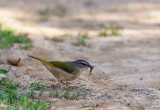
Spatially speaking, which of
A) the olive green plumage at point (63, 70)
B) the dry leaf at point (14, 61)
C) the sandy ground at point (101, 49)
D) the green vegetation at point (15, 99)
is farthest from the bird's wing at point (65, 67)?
the dry leaf at point (14, 61)

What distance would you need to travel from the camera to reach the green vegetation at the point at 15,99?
4.01 meters

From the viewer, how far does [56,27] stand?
10602mm

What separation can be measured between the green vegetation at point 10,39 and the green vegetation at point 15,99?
95.4 inches

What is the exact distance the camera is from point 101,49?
8.16 meters

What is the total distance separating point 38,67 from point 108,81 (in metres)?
1.50

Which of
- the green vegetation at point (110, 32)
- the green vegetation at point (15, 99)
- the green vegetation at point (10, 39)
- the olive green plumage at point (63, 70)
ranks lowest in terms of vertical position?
the green vegetation at point (15, 99)

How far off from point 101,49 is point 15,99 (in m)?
4.09

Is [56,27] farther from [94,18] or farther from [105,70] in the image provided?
[105,70]

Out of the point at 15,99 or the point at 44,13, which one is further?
the point at 44,13

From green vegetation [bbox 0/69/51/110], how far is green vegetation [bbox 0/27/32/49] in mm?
2422

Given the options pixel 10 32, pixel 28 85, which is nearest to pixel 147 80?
pixel 28 85

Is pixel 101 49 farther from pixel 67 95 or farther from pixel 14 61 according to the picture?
pixel 67 95

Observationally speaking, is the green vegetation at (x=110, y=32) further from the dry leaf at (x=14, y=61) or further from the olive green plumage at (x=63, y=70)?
the olive green plumage at (x=63, y=70)

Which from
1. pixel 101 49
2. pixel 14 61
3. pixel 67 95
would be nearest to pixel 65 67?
pixel 67 95
